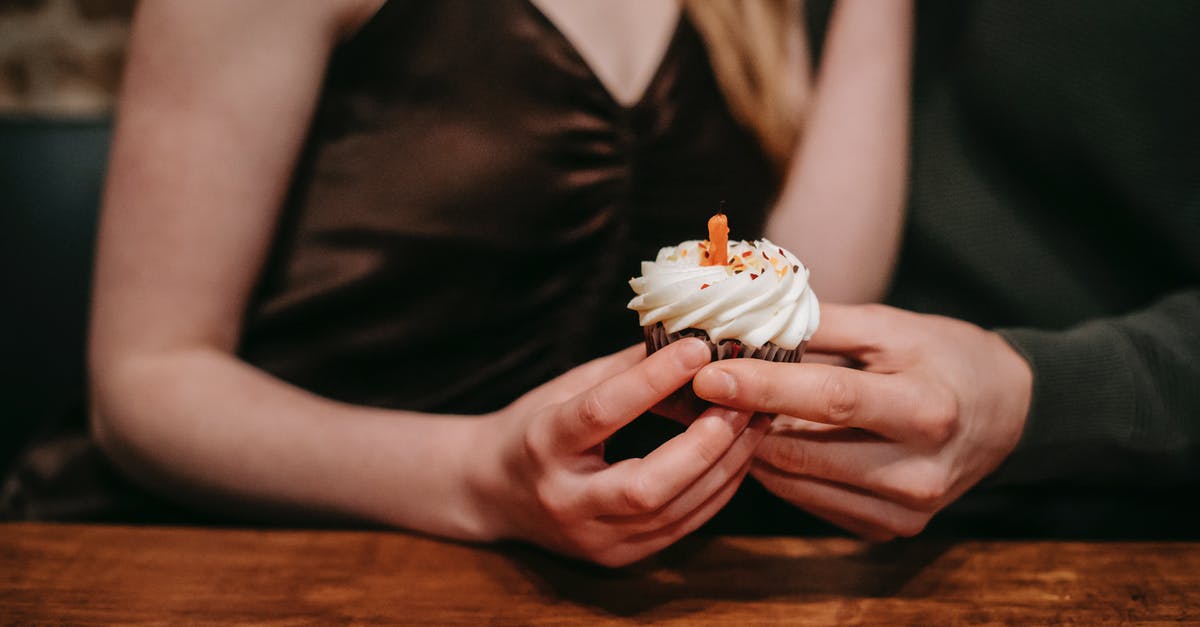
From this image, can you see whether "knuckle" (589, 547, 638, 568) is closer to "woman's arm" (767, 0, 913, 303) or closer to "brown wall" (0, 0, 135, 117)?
"woman's arm" (767, 0, 913, 303)

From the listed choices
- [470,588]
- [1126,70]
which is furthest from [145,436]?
[1126,70]

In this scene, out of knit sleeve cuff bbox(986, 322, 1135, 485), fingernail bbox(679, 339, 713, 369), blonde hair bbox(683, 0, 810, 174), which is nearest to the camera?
fingernail bbox(679, 339, 713, 369)

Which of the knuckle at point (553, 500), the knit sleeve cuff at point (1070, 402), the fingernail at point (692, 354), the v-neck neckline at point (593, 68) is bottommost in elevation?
the knuckle at point (553, 500)

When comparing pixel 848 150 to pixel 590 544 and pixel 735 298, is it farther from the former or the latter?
pixel 590 544

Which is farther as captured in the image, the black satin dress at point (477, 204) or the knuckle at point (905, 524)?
the black satin dress at point (477, 204)

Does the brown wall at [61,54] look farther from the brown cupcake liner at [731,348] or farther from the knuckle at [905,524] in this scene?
the knuckle at [905,524]

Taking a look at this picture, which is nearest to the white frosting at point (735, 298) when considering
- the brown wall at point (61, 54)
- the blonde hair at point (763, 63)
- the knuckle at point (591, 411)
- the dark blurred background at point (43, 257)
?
the knuckle at point (591, 411)

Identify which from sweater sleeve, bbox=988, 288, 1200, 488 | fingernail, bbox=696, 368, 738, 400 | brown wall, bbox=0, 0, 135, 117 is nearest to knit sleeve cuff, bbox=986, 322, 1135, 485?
sweater sleeve, bbox=988, 288, 1200, 488

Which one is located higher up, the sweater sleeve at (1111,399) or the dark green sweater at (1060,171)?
the dark green sweater at (1060,171)

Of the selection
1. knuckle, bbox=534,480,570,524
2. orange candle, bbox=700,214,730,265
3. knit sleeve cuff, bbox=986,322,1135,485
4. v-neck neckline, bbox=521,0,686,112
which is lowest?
knuckle, bbox=534,480,570,524
